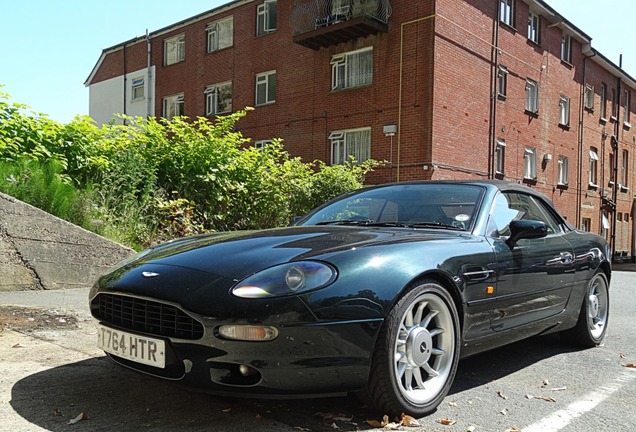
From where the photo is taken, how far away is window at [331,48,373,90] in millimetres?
16875

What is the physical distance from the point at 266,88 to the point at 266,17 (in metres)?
2.49

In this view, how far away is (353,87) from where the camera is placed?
17.1 meters

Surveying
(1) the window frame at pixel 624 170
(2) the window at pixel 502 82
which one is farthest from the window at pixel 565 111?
(1) the window frame at pixel 624 170

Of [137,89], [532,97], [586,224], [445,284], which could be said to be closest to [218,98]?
[137,89]

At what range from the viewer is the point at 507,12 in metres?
18.5

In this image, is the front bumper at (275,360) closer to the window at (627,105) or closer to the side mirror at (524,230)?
the side mirror at (524,230)

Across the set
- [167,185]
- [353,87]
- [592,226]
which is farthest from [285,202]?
[592,226]

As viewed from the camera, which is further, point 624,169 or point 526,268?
point 624,169

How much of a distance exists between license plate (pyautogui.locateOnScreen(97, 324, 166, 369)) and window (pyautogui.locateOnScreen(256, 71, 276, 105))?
17165 mm

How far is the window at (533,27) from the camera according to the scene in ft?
65.3

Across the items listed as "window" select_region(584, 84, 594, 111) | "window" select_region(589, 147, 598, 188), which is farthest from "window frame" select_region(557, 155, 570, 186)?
"window" select_region(584, 84, 594, 111)

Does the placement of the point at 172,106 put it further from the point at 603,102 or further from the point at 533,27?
the point at 603,102

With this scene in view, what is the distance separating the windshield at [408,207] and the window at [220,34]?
1827 cm

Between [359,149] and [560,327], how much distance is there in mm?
13005
